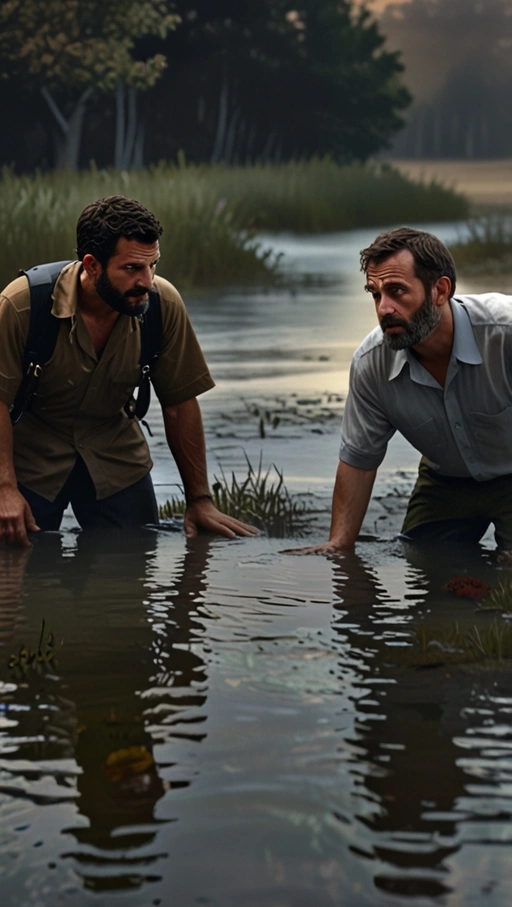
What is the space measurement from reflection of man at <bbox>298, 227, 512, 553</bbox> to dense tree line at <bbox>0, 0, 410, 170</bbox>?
22313 mm

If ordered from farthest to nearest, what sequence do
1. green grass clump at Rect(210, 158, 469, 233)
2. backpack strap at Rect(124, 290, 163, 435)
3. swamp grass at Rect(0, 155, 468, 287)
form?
green grass clump at Rect(210, 158, 469, 233) → swamp grass at Rect(0, 155, 468, 287) → backpack strap at Rect(124, 290, 163, 435)

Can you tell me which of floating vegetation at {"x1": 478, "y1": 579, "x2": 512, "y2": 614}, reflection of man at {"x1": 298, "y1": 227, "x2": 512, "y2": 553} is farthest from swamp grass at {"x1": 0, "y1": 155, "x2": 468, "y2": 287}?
floating vegetation at {"x1": 478, "y1": 579, "x2": 512, "y2": 614}

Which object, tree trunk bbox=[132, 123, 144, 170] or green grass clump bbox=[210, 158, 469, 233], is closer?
green grass clump bbox=[210, 158, 469, 233]

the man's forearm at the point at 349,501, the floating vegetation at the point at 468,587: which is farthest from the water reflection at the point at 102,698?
the floating vegetation at the point at 468,587

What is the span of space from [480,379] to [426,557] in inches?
32.2

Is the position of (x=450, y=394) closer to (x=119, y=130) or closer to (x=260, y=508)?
(x=260, y=508)

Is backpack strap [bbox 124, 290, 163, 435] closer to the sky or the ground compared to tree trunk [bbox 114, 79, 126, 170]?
closer to the ground

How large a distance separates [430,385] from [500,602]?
→ 102 cm

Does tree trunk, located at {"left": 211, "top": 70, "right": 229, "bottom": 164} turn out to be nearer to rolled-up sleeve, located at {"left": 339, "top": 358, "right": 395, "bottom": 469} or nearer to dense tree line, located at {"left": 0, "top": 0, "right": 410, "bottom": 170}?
dense tree line, located at {"left": 0, "top": 0, "right": 410, "bottom": 170}

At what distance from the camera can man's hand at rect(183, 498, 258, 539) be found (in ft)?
20.3

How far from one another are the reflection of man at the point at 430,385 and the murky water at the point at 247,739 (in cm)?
40

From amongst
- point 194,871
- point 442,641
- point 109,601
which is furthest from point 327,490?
point 194,871

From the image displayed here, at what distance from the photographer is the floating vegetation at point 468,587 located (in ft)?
16.5

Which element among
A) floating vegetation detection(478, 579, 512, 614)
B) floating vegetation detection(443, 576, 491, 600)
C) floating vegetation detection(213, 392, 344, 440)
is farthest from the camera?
floating vegetation detection(213, 392, 344, 440)
